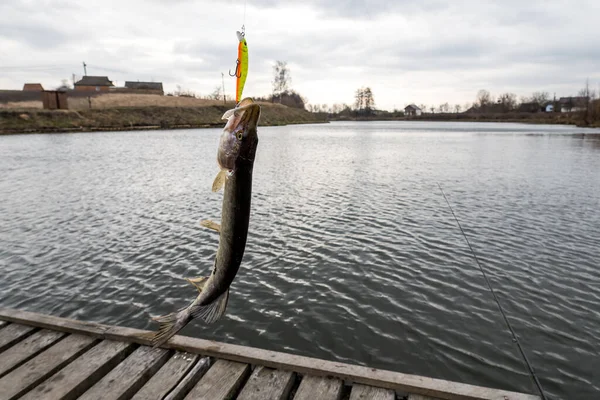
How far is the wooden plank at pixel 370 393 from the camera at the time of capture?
14.7ft

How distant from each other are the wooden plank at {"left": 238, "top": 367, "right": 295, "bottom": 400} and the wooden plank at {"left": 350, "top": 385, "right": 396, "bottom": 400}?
83cm

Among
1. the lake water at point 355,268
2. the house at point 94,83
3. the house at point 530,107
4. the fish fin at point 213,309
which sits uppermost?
the house at point 94,83

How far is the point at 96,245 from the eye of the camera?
12.6 m

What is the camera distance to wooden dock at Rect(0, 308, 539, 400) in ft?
15.0

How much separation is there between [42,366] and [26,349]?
70 centimetres

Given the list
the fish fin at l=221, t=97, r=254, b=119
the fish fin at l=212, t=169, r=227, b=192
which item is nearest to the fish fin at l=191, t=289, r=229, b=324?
the fish fin at l=212, t=169, r=227, b=192

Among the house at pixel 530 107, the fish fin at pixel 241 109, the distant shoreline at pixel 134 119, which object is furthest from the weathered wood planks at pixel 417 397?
the house at pixel 530 107

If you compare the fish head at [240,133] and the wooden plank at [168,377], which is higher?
the fish head at [240,133]

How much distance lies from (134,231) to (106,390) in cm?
1025

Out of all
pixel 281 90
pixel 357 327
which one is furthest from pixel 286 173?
pixel 281 90

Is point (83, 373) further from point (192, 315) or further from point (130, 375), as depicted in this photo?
point (192, 315)

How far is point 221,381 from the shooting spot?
4.82m

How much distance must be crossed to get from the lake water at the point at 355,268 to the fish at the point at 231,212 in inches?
148

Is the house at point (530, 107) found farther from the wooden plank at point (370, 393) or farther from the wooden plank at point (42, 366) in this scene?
the wooden plank at point (42, 366)
